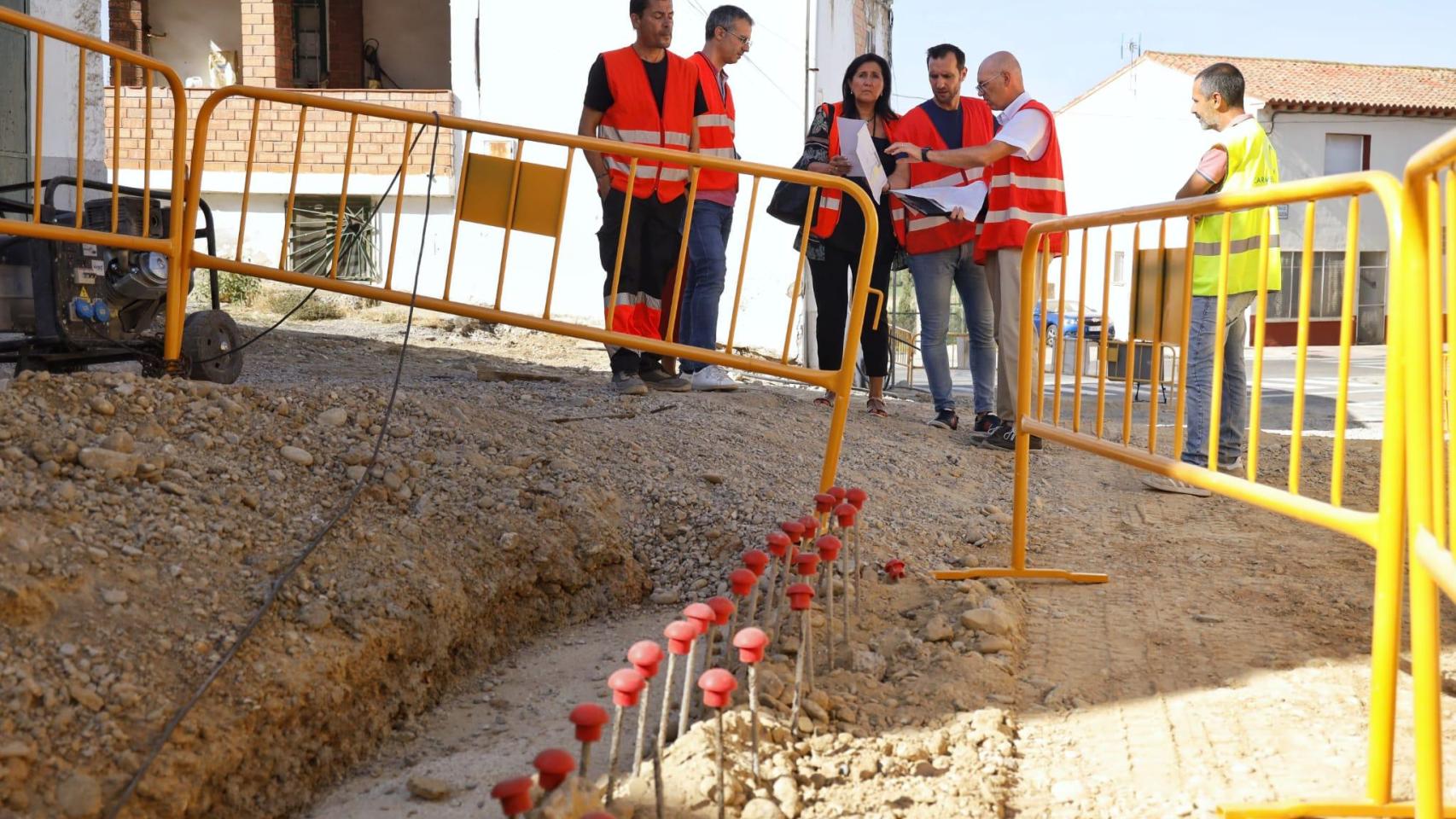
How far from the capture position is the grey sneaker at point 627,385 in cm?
621

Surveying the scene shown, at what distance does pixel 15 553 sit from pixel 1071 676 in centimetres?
251

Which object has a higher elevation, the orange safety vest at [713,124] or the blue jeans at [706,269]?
the orange safety vest at [713,124]

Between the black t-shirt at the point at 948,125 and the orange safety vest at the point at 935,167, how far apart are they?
1 cm

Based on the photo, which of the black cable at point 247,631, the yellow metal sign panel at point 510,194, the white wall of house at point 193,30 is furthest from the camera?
the white wall of house at point 193,30

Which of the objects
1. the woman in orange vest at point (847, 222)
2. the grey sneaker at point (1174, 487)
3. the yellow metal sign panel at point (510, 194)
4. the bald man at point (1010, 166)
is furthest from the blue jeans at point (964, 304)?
the yellow metal sign panel at point (510, 194)

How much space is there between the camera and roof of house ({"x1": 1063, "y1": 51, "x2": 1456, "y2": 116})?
29.8m

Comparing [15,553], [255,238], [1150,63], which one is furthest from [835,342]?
[1150,63]

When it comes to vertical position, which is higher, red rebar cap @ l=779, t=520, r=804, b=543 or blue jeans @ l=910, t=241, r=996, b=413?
blue jeans @ l=910, t=241, r=996, b=413

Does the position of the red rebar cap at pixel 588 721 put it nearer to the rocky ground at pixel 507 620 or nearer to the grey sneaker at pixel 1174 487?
the rocky ground at pixel 507 620

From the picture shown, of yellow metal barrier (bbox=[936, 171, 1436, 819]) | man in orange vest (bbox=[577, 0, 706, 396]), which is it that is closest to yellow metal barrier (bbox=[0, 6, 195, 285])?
man in orange vest (bbox=[577, 0, 706, 396])

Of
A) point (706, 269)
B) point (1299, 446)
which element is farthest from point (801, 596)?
point (706, 269)

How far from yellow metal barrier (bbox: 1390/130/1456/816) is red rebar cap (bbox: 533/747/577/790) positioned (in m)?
1.38

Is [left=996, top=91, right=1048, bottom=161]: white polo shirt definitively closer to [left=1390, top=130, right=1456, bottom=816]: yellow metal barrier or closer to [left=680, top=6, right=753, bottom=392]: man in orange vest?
[left=680, top=6, right=753, bottom=392]: man in orange vest

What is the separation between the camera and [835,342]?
6727mm
